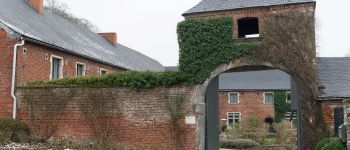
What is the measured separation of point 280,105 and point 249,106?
2.92m

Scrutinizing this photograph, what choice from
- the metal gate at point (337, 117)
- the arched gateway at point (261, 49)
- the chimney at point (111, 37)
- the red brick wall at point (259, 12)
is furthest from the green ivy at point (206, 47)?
the chimney at point (111, 37)

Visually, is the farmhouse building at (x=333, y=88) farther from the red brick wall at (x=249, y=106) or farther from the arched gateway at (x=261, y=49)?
the red brick wall at (x=249, y=106)

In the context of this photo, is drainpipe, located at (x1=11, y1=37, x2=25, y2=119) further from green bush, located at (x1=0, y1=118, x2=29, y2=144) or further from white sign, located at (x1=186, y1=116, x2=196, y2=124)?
white sign, located at (x1=186, y1=116, x2=196, y2=124)

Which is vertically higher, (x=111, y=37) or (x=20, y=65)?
(x=111, y=37)

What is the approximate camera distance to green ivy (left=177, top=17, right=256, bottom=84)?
15.8 meters

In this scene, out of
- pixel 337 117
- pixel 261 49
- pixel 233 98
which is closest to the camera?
pixel 337 117

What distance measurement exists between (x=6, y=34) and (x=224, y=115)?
84.6 ft

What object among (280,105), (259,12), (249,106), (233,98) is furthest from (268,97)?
(259,12)

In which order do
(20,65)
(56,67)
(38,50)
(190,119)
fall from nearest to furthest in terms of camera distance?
(190,119) → (20,65) → (38,50) → (56,67)

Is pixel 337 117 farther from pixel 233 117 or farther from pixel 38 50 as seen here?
pixel 233 117

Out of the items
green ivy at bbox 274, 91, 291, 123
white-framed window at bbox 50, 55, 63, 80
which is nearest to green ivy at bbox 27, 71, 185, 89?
white-framed window at bbox 50, 55, 63, 80

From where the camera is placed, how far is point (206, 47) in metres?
16.0

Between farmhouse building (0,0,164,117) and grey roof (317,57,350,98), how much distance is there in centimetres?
1163

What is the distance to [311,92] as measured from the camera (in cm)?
1535
